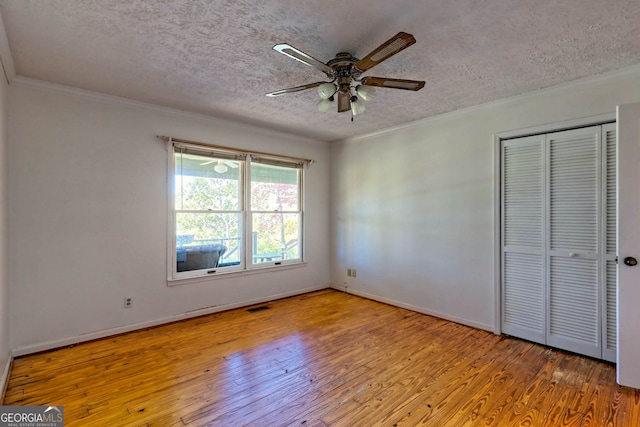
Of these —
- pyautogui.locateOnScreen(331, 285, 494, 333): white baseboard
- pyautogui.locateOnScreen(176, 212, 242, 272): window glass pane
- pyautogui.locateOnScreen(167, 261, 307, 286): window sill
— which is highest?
pyautogui.locateOnScreen(176, 212, 242, 272): window glass pane

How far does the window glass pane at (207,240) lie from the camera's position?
3854mm

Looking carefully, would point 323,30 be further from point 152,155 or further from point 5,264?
point 5,264

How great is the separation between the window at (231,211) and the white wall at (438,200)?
98 centimetres

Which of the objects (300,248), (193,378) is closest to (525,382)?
(193,378)

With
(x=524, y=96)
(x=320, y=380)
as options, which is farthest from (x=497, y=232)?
(x=320, y=380)

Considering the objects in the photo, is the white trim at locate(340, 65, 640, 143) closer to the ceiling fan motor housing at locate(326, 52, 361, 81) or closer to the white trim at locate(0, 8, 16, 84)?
the ceiling fan motor housing at locate(326, 52, 361, 81)

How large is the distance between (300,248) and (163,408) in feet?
10.4

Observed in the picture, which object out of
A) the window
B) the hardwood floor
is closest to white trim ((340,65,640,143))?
the window

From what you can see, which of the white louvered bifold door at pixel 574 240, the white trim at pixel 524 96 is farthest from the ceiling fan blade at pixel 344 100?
the white louvered bifold door at pixel 574 240

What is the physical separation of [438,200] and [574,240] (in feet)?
4.67

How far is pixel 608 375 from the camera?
251cm

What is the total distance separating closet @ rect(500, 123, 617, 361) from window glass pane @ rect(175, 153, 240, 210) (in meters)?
3.31

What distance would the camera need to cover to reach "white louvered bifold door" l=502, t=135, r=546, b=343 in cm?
313

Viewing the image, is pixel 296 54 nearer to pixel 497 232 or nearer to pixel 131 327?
pixel 497 232
